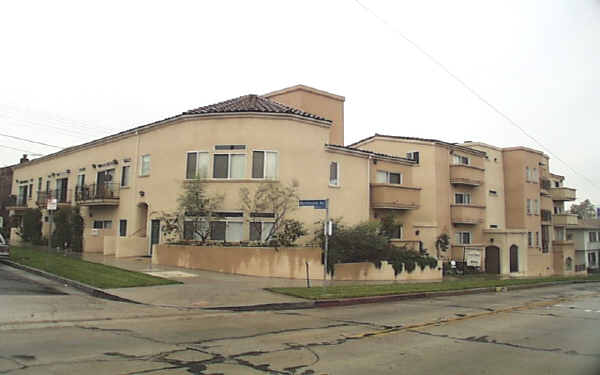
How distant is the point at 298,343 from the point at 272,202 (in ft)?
50.2

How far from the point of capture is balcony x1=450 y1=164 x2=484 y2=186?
1383 inches

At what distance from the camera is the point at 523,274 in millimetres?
37500

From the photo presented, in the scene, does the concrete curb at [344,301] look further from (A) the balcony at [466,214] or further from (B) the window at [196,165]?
(A) the balcony at [466,214]

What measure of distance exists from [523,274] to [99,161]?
32.1 m

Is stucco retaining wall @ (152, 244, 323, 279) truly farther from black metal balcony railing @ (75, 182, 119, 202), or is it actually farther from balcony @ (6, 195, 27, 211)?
balcony @ (6, 195, 27, 211)

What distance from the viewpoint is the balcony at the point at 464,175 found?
3512cm

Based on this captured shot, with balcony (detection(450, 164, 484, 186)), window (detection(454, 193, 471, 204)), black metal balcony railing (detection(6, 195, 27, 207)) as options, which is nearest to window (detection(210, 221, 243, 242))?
balcony (detection(450, 164, 484, 186))

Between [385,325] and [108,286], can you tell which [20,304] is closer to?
[108,286]

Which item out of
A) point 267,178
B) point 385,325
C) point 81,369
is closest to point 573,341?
point 385,325

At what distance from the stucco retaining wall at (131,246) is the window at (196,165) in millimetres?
4778

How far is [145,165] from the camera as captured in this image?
28266mm

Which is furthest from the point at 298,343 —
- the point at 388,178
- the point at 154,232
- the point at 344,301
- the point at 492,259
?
the point at 492,259

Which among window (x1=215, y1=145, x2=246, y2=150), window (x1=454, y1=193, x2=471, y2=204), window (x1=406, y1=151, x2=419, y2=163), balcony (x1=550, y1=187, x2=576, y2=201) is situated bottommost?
window (x1=454, y1=193, x2=471, y2=204)

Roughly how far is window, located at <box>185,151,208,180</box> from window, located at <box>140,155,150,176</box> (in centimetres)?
372
